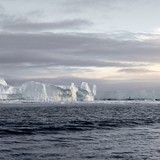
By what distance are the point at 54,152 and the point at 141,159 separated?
5588mm

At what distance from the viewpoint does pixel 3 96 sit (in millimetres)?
167375

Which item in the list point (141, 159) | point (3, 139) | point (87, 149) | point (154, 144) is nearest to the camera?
point (141, 159)

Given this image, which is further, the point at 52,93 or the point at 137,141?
the point at 52,93

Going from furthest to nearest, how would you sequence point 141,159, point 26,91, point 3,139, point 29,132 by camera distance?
point 26,91, point 29,132, point 3,139, point 141,159

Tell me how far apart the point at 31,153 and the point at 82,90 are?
146 m

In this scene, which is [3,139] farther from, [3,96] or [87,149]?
[3,96]

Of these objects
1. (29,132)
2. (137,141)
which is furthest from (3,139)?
(137,141)

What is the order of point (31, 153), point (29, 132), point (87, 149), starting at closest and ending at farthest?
point (31, 153)
point (87, 149)
point (29, 132)

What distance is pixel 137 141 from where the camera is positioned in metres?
29.9

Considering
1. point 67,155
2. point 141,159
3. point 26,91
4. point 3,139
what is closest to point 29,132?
point 3,139

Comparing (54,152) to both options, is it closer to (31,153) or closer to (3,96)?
(31,153)

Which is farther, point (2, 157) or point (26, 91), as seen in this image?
point (26, 91)

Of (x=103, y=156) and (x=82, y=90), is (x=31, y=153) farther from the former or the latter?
(x=82, y=90)

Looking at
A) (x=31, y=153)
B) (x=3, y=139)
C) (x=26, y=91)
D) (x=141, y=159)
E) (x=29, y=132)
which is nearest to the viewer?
(x=141, y=159)
